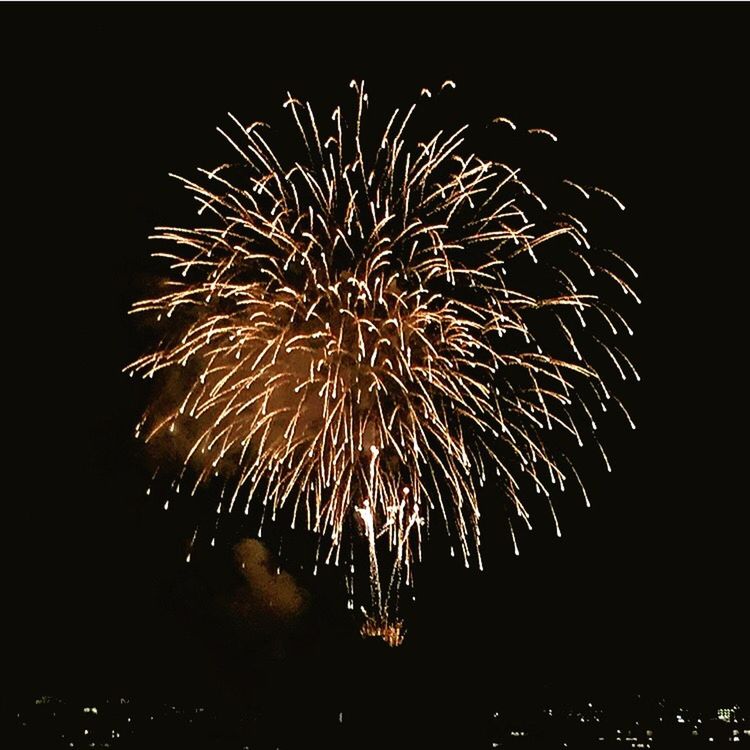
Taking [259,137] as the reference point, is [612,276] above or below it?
below

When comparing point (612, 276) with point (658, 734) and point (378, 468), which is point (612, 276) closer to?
point (378, 468)

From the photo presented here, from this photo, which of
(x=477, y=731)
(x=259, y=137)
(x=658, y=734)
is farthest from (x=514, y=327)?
(x=658, y=734)

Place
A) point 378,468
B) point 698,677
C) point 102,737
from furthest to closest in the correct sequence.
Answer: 1. point 698,677
2. point 102,737
3. point 378,468

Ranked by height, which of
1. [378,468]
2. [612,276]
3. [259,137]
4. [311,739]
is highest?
[259,137]

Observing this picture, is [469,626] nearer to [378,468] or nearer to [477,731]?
[477,731]

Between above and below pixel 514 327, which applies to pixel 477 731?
below

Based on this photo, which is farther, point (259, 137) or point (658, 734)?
point (658, 734)

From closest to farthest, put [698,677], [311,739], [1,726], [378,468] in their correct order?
[378,468] < [311,739] < [1,726] < [698,677]

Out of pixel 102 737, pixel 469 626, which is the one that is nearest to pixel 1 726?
pixel 102 737

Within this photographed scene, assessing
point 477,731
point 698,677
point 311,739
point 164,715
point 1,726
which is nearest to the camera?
point 311,739
